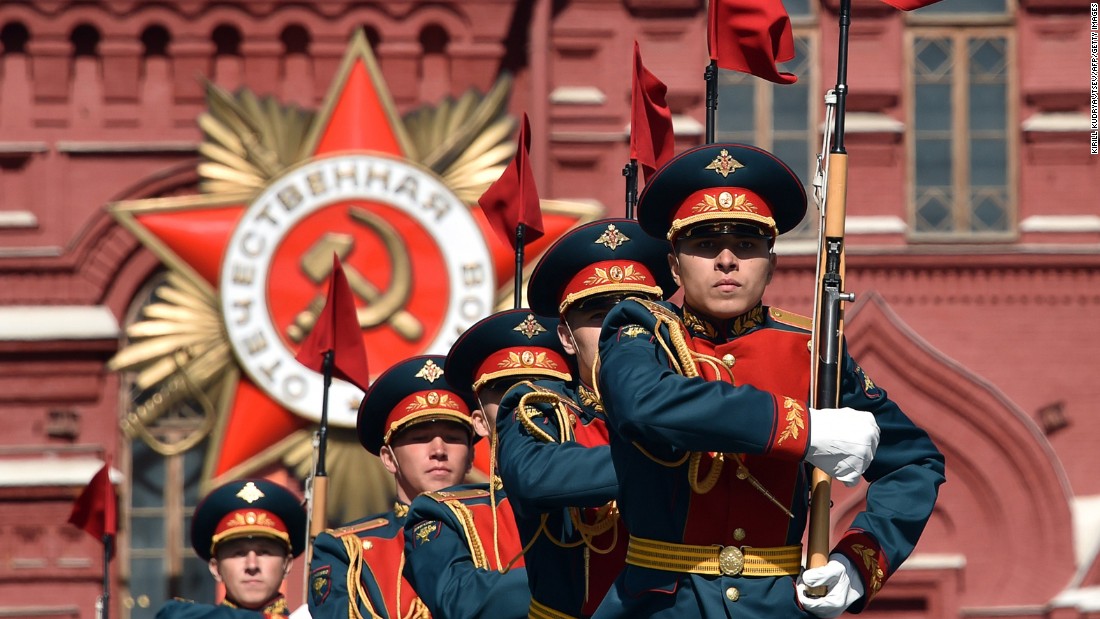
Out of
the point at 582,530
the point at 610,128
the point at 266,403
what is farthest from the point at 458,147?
the point at 582,530

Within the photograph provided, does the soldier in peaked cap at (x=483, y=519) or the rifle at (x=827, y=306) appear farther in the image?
the soldier in peaked cap at (x=483, y=519)

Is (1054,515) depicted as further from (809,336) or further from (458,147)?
(809,336)

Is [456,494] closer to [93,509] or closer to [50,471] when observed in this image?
[93,509]

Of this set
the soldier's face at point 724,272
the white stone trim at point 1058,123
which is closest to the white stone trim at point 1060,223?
the white stone trim at point 1058,123

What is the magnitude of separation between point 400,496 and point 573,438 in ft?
7.21

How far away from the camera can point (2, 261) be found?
14109mm

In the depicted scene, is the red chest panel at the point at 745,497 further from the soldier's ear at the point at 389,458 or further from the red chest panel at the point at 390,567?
the soldier's ear at the point at 389,458

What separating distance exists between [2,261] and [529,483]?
9.68m

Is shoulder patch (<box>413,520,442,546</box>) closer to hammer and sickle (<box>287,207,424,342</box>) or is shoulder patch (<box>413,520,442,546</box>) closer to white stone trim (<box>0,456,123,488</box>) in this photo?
hammer and sickle (<box>287,207,424,342</box>)

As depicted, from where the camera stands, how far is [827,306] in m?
4.67

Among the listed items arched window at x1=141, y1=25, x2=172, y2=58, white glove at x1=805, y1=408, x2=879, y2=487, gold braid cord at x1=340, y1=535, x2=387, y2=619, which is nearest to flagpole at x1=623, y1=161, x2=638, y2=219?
gold braid cord at x1=340, y1=535, x2=387, y2=619

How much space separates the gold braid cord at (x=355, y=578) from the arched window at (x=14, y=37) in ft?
25.7

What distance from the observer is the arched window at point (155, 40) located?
46.8 ft

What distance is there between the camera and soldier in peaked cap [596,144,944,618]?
447 centimetres
